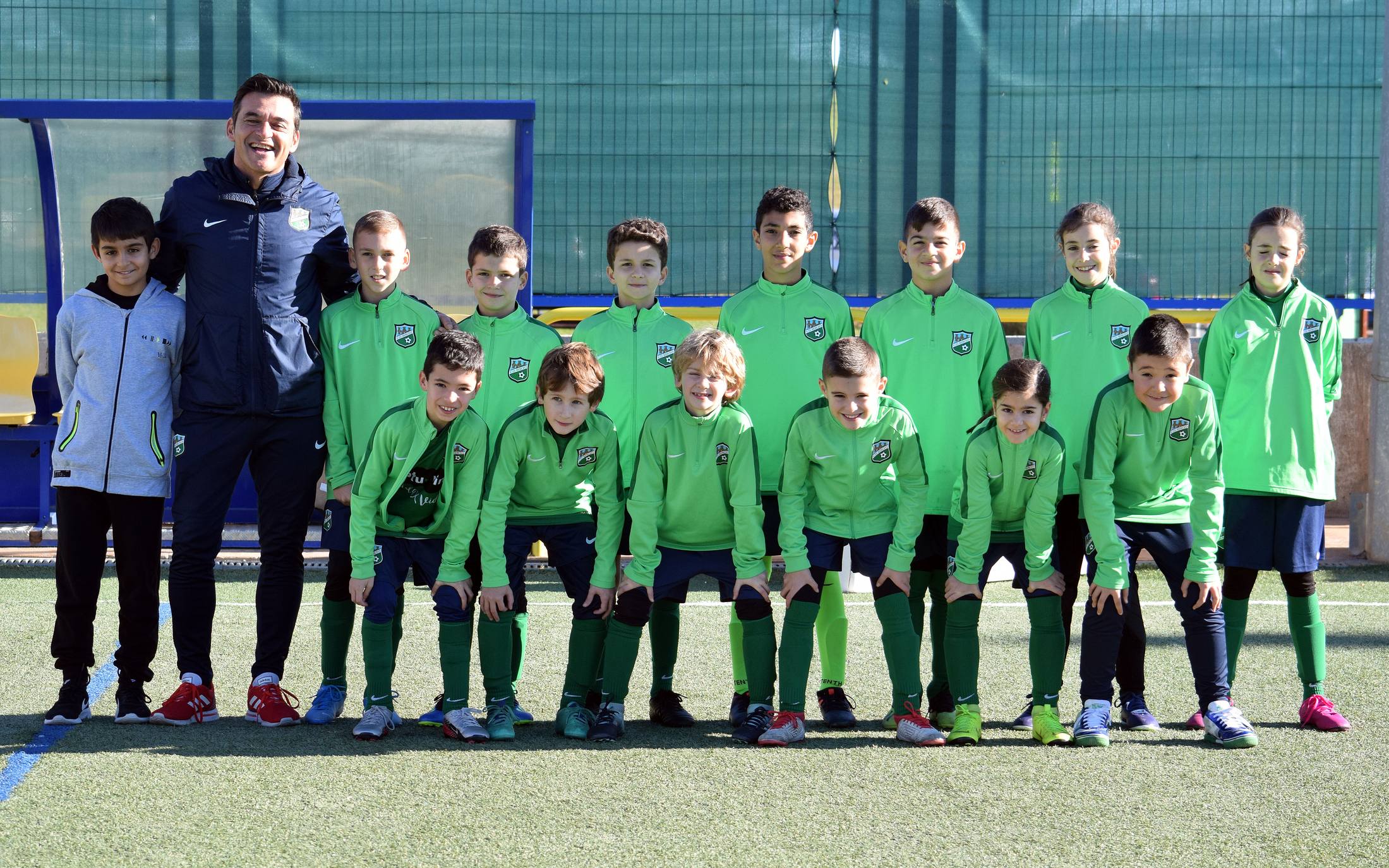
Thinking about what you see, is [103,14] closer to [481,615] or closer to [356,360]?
[356,360]

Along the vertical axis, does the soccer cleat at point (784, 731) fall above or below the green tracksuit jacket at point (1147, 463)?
below

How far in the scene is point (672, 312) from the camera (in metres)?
8.19

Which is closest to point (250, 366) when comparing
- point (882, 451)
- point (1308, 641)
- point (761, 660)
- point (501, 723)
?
point (501, 723)

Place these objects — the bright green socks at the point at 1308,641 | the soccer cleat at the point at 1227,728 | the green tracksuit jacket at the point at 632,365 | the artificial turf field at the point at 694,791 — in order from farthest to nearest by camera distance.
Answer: the green tracksuit jacket at the point at 632,365 → the bright green socks at the point at 1308,641 → the soccer cleat at the point at 1227,728 → the artificial turf field at the point at 694,791

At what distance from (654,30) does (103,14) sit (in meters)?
3.25

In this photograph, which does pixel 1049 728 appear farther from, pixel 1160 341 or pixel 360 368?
pixel 360 368

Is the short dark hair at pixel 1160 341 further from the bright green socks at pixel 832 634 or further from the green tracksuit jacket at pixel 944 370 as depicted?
the bright green socks at pixel 832 634

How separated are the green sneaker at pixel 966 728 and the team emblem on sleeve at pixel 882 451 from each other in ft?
2.42

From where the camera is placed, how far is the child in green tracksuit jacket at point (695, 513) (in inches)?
161

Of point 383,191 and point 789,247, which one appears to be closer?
point 789,247

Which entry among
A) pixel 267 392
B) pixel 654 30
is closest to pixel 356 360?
pixel 267 392

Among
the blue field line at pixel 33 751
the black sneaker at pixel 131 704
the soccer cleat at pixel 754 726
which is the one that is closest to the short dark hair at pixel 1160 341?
the soccer cleat at pixel 754 726

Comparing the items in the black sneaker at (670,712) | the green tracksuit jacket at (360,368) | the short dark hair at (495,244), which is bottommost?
the black sneaker at (670,712)

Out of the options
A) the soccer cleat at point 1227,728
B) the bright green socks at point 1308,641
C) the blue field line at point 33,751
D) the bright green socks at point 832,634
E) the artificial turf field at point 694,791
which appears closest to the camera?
the artificial turf field at point 694,791
